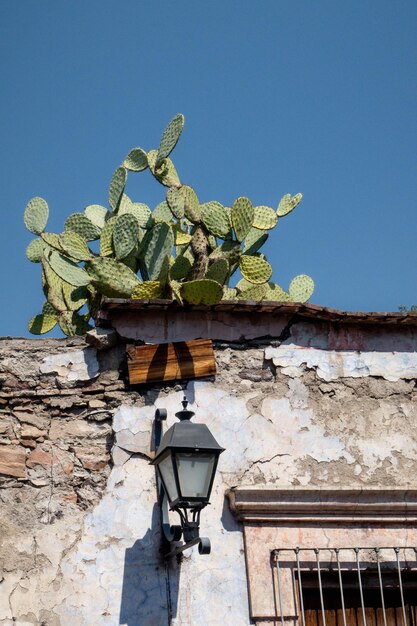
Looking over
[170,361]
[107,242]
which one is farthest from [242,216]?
[170,361]

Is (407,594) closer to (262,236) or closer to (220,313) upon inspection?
(220,313)

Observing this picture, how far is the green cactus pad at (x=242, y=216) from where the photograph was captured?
659 cm

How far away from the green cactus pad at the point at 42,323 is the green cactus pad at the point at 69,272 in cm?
98

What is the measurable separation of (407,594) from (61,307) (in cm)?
351

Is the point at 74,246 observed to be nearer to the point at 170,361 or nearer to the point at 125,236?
the point at 125,236

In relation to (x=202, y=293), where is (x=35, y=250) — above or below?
above

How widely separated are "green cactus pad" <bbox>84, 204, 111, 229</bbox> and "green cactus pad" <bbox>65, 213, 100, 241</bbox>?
215 millimetres

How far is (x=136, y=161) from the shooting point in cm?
720

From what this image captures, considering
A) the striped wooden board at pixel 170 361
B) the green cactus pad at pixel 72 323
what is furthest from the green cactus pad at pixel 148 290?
the green cactus pad at pixel 72 323

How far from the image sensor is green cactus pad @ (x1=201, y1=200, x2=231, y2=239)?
22.4 feet

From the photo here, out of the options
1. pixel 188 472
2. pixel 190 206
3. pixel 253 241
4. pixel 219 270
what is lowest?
pixel 188 472

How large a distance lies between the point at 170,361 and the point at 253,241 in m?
2.28

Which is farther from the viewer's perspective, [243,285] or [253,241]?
[243,285]

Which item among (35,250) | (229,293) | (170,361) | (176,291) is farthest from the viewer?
(35,250)
